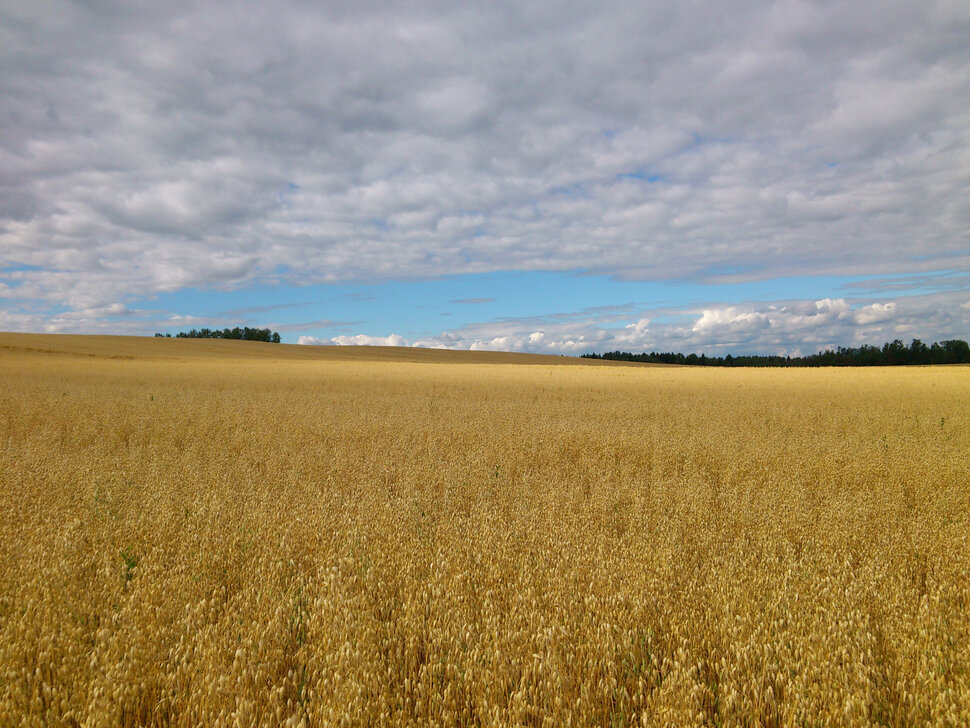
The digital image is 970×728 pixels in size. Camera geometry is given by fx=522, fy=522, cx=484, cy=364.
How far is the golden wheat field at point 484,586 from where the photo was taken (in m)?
2.95

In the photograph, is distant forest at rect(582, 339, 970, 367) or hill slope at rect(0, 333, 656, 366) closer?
hill slope at rect(0, 333, 656, 366)

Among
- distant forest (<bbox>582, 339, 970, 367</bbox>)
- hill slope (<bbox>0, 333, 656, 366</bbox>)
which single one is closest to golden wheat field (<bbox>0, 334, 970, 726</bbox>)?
hill slope (<bbox>0, 333, 656, 366</bbox>)

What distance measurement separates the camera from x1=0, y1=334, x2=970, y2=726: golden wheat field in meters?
2.95

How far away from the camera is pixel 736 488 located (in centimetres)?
698

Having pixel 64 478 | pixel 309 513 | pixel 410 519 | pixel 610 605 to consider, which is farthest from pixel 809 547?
pixel 64 478

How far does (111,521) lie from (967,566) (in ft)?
26.5

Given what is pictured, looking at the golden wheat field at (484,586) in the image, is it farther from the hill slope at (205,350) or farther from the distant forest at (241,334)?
the distant forest at (241,334)

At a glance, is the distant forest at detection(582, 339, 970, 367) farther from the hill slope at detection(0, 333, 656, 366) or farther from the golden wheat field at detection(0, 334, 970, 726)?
the golden wheat field at detection(0, 334, 970, 726)

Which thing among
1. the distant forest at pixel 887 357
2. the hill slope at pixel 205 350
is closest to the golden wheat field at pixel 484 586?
the hill slope at pixel 205 350

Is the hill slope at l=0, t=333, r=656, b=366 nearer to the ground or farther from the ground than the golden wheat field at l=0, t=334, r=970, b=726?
farther from the ground

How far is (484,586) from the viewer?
165 inches

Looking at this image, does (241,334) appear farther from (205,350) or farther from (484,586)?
(484,586)

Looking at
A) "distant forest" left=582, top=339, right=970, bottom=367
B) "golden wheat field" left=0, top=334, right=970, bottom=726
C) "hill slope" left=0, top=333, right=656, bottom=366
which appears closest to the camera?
"golden wheat field" left=0, top=334, right=970, bottom=726

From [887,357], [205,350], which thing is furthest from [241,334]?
[887,357]
